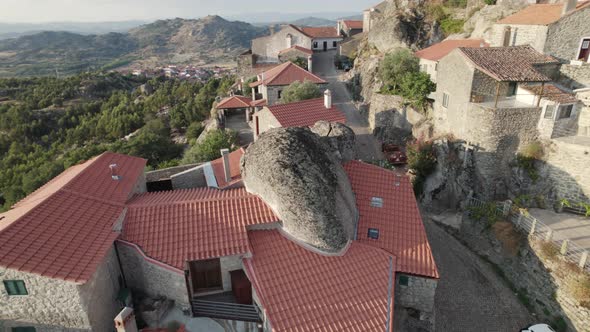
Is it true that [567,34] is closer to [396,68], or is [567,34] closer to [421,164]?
[396,68]

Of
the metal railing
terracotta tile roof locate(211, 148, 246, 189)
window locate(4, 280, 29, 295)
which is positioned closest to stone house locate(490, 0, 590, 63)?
the metal railing

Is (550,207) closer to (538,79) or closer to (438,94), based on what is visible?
(538,79)

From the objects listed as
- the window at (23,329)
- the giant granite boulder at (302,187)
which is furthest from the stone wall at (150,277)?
the giant granite boulder at (302,187)

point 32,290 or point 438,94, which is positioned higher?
point 438,94

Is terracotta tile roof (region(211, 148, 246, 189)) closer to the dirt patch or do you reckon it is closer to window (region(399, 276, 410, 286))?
window (region(399, 276, 410, 286))

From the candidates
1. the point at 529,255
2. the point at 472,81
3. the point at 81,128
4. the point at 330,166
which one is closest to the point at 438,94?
the point at 472,81

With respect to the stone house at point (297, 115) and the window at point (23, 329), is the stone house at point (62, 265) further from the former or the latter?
the stone house at point (297, 115)
